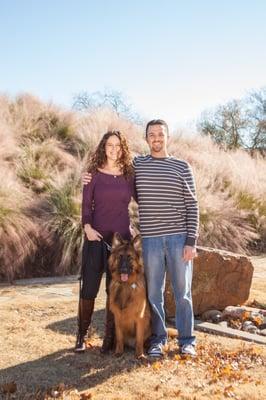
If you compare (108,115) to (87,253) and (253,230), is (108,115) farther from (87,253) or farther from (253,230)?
(87,253)

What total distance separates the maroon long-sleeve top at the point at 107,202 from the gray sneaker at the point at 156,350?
0.98 meters

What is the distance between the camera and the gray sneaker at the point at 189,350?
4418mm

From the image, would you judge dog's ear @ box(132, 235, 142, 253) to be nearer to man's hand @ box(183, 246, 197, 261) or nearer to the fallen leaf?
man's hand @ box(183, 246, 197, 261)

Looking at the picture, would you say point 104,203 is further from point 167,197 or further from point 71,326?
point 71,326

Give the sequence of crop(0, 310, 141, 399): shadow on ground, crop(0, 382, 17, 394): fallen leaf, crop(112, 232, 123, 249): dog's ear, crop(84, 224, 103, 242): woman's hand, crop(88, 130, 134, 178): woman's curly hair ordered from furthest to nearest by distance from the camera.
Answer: crop(88, 130, 134, 178): woman's curly hair
crop(84, 224, 103, 242): woman's hand
crop(112, 232, 123, 249): dog's ear
crop(0, 310, 141, 399): shadow on ground
crop(0, 382, 17, 394): fallen leaf

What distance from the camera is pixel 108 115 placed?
13805mm

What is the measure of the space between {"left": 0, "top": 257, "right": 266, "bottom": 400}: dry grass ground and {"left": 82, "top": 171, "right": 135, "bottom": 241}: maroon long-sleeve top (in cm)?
106

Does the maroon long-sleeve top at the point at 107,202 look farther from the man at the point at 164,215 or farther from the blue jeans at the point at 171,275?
the blue jeans at the point at 171,275

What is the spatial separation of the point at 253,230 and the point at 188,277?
21.3 feet

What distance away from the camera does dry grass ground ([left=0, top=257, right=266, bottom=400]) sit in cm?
365

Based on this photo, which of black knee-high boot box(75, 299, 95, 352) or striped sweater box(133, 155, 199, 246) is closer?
striped sweater box(133, 155, 199, 246)

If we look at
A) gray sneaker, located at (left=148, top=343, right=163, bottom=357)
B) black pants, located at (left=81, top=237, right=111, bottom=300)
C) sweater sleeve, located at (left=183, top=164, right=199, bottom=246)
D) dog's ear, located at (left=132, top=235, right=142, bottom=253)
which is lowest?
gray sneaker, located at (left=148, top=343, right=163, bottom=357)

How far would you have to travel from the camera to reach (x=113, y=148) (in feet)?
14.2

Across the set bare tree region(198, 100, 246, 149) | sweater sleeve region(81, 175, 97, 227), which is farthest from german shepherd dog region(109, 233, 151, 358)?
bare tree region(198, 100, 246, 149)
